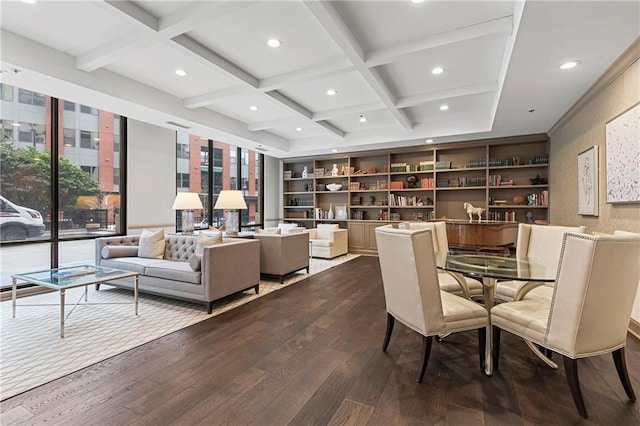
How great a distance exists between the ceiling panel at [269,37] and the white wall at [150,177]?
9.12 ft

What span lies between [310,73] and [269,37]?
730mm

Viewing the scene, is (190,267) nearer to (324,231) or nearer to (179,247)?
(179,247)

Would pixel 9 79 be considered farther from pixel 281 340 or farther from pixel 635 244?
pixel 635 244

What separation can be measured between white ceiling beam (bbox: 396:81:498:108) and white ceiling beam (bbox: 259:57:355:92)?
5.08 ft

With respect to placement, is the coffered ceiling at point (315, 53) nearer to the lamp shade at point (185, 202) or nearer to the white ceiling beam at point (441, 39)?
the white ceiling beam at point (441, 39)

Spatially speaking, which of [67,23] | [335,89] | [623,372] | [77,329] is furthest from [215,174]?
[623,372]

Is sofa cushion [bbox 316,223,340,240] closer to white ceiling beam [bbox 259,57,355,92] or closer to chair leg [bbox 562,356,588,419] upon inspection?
white ceiling beam [bbox 259,57,355,92]

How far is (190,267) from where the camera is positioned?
3.52m

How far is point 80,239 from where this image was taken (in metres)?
4.63

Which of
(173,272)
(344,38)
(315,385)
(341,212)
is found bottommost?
(315,385)

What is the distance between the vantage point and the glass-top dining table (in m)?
2.01

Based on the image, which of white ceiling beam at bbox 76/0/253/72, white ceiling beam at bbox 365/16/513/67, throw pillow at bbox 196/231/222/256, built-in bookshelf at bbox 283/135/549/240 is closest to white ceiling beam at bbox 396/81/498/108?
white ceiling beam at bbox 365/16/513/67

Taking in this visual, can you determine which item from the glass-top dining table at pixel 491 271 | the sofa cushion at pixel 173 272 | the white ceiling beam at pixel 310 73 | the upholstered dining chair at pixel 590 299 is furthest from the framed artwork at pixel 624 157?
the sofa cushion at pixel 173 272

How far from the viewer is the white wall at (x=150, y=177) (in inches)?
204
